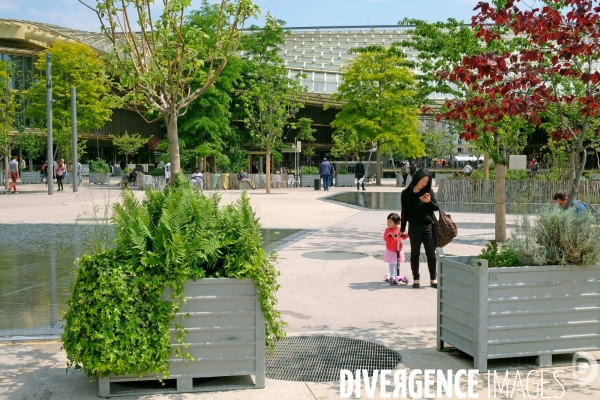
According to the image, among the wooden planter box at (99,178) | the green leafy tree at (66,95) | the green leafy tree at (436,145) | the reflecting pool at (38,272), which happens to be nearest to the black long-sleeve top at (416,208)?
the reflecting pool at (38,272)

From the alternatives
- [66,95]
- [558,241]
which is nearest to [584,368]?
[558,241]

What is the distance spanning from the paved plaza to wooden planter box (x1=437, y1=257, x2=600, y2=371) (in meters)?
0.18

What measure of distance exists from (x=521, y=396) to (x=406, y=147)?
1626 inches

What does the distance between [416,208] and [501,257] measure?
3582mm

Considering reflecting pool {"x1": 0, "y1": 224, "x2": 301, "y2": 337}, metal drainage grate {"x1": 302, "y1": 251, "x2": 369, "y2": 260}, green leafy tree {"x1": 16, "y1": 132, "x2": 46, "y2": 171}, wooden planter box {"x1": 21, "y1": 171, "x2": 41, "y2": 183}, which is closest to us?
reflecting pool {"x1": 0, "y1": 224, "x2": 301, "y2": 337}

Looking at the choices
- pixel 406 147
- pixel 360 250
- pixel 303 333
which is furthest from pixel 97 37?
pixel 303 333

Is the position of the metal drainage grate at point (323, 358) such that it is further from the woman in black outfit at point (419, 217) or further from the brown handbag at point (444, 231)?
the brown handbag at point (444, 231)

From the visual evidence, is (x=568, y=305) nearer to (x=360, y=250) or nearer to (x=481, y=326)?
(x=481, y=326)

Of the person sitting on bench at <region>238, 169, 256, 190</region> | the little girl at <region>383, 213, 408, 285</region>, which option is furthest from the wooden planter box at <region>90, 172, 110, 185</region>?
the little girl at <region>383, 213, 408, 285</region>

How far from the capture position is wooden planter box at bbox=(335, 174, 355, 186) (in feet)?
143

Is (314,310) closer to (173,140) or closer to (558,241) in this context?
(558,241)

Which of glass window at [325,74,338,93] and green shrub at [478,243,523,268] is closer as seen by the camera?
green shrub at [478,243,523,268]

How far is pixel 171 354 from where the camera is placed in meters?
4.98

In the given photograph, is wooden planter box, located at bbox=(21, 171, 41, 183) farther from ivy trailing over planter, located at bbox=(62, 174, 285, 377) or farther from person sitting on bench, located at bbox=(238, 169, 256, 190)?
ivy trailing over planter, located at bbox=(62, 174, 285, 377)
